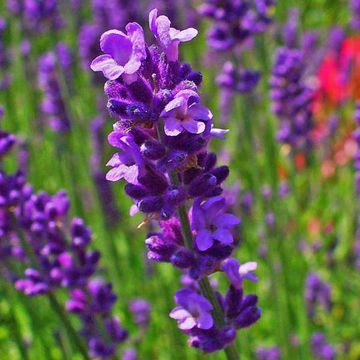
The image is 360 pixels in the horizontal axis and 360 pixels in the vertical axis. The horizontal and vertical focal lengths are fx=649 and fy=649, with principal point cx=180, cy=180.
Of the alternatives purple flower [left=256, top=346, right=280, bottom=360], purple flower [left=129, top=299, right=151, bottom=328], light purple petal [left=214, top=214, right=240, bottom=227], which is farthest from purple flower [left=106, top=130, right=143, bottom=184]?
purple flower [left=129, top=299, right=151, bottom=328]

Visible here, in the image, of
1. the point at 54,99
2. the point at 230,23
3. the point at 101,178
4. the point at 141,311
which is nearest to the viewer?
the point at 230,23

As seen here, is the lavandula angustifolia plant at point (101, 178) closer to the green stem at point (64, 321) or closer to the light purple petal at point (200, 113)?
the green stem at point (64, 321)

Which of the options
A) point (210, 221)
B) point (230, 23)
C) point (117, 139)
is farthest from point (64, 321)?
point (230, 23)

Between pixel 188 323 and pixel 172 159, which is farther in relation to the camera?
pixel 188 323

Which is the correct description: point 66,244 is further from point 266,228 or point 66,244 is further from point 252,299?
point 266,228

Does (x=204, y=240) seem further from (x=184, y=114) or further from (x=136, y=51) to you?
(x=136, y=51)

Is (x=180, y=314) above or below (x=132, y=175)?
below


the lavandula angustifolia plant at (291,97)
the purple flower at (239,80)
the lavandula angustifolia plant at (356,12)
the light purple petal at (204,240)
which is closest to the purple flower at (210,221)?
the light purple petal at (204,240)

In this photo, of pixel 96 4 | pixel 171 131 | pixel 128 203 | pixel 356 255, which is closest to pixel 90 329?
pixel 171 131
